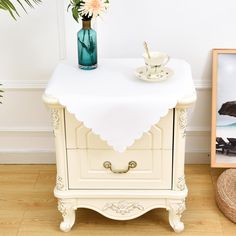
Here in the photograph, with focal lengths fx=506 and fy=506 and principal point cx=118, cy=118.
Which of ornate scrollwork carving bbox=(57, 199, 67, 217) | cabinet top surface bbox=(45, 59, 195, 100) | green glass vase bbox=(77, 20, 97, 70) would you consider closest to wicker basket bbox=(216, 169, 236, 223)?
cabinet top surface bbox=(45, 59, 195, 100)

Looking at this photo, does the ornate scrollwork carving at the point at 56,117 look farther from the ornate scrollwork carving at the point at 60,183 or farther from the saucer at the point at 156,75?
the saucer at the point at 156,75

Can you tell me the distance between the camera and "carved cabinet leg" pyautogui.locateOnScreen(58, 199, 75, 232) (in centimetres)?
217

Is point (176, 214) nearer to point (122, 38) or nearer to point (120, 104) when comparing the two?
point (120, 104)

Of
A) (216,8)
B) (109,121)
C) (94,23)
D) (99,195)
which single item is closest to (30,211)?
(99,195)

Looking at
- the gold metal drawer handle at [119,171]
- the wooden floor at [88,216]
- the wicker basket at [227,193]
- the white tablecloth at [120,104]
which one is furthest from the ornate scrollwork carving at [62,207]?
the wicker basket at [227,193]

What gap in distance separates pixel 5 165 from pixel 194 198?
1.04 m

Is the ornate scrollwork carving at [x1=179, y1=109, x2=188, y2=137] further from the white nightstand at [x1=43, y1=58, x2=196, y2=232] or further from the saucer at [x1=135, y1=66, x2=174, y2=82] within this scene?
the saucer at [x1=135, y1=66, x2=174, y2=82]

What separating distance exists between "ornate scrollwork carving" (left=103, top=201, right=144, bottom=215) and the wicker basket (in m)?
0.40

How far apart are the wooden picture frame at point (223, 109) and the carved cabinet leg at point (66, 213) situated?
0.77 m

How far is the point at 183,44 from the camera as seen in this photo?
2449mm

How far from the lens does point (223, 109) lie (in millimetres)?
2523

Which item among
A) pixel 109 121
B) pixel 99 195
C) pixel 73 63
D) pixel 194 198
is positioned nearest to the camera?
pixel 109 121

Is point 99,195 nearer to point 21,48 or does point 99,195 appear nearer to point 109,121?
point 109,121

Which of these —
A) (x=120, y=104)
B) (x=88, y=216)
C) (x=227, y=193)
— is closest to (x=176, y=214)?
(x=227, y=193)
